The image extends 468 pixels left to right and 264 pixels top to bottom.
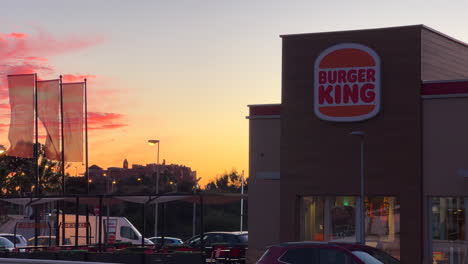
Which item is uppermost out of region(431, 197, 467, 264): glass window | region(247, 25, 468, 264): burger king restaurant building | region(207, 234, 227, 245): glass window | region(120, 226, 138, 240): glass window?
region(247, 25, 468, 264): burger king restaurant building

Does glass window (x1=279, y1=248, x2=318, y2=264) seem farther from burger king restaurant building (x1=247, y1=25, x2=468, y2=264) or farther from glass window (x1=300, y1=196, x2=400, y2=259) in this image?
glass window (x1=300, y1=196, x2=400, y2=259)

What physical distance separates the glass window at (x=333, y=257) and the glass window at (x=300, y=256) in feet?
0.53

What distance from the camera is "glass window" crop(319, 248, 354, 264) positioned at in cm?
2005

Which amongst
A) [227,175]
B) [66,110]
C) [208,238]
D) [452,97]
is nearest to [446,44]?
[452,97]

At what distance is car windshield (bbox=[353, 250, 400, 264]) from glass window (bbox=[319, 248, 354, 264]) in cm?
24

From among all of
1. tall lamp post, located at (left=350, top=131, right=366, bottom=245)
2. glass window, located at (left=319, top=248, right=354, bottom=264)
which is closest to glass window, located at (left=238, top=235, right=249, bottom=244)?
tall lamp post, located at (left=350, top=131, right=366, bottom=245)

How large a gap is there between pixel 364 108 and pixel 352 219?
4.19 metres

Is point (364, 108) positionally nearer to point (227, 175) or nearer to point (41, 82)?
point (41, 82)

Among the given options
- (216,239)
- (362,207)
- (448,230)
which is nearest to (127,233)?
(216,239)

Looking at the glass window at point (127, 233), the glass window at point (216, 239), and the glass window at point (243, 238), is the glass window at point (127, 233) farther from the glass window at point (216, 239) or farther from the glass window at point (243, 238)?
the glass window at point (243, 238)

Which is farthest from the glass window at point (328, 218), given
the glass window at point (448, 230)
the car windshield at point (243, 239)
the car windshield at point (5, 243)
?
the car windshield at point (5, 243)

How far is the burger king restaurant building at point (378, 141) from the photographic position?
3216cm

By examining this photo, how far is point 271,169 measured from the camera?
3744 cm

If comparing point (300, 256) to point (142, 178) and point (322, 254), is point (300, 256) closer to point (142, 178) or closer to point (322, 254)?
point (322, 254)
